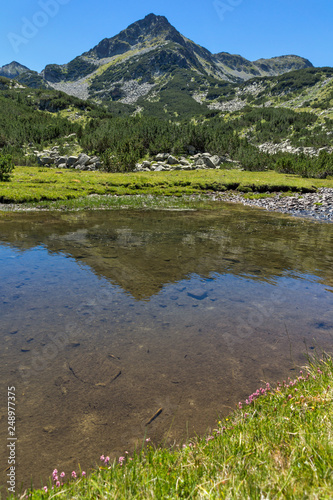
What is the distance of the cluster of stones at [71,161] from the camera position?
198 ft

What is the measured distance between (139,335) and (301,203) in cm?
3000

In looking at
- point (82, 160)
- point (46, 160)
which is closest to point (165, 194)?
point (82, 160)

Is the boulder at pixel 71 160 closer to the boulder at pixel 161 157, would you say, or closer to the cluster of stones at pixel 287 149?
the boulder at pixel 161 157

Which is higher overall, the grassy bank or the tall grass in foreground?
the grassy bank

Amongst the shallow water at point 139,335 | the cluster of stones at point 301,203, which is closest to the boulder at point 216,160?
the cluster of stones at point 301,203

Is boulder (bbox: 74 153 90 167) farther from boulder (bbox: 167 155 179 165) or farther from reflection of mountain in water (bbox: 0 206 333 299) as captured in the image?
reflection of mountain in water (bbox: 0 206 333 299)

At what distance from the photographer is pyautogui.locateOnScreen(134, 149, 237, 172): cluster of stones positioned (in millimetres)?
57562

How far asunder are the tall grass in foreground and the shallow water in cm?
57

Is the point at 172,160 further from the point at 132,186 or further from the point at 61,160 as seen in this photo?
the point at 61,160

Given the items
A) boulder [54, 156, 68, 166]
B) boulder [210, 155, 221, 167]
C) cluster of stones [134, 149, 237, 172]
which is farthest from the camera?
boulder [54, 156, 68, 166]

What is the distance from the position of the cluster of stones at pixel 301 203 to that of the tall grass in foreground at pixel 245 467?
24240 millimetres

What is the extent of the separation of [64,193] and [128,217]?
1278 cm

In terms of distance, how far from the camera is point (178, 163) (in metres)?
62.5

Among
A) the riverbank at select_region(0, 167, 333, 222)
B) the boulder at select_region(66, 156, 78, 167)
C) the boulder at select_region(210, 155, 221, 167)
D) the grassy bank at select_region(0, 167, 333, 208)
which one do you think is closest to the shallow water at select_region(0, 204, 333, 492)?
the riverbank at select_region(0, 167, 333, 222)
